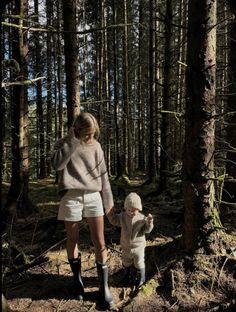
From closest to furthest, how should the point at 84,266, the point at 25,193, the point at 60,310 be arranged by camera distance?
the point at 60,310 → the point at 84,266 → the point at 25,193

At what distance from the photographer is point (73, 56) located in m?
6.51

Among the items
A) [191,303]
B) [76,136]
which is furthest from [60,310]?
[76,136]

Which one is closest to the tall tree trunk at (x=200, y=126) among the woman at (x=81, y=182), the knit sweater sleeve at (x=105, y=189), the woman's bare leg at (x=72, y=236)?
the knit sweater sleeve at (x=105, y=189)

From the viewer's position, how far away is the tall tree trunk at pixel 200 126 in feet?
13.5

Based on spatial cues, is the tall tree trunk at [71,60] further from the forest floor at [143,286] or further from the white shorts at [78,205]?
the white shorts at [78,205]

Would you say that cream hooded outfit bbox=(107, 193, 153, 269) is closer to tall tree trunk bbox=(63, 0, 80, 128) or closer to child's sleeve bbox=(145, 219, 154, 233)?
child's sleeve bbox=(145, 219, 154, 233)

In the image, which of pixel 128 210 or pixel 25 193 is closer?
pixel 128 210

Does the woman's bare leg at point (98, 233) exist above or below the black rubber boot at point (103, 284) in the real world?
above

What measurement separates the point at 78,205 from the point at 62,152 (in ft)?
1.99

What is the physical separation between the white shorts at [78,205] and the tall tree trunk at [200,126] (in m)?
1.15

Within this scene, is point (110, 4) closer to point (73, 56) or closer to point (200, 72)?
point (73, 56)

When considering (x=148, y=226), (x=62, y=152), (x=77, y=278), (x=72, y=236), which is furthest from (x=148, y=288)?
(x=62, y=152)

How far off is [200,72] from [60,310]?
307 centimetres

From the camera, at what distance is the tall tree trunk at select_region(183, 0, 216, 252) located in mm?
4109
